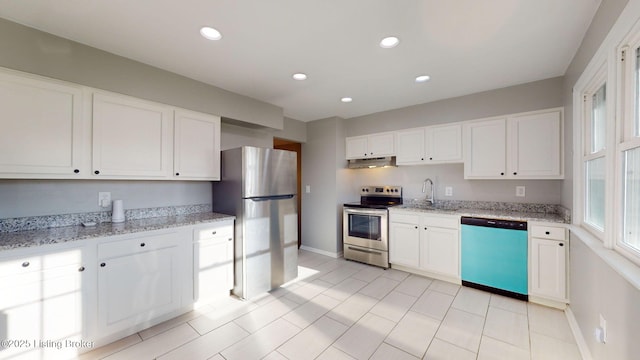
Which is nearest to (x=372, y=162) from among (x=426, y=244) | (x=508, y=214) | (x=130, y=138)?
(x=426, y=244)

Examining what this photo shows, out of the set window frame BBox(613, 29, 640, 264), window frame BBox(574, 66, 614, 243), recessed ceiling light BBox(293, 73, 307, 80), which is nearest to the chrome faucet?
window frame BBox(574, 66, 614, 243)

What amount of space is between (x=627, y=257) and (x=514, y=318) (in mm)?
1346

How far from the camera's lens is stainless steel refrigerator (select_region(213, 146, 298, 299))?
106 inches

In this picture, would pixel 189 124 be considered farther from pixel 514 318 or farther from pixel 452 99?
pixel 514 318

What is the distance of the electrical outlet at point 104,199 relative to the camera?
2.33 metres

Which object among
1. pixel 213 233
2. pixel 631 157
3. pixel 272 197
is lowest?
pixel 213 233

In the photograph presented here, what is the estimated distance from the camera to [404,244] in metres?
3.45

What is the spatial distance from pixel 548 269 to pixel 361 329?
79.6 inches

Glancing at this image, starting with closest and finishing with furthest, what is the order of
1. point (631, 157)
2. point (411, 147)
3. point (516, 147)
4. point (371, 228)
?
point (631, 157) → point (516, 147) → point (411, 147) → point (371, 228)

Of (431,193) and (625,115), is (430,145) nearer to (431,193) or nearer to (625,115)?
(431,193)

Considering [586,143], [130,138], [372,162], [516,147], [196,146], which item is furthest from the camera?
[372,162]

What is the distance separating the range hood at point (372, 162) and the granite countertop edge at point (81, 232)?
98.0 inches

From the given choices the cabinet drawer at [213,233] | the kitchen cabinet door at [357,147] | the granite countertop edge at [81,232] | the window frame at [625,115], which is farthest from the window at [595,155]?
the granite countertop edge at [81,232]

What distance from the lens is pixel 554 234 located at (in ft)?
7.99
